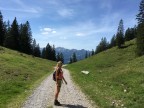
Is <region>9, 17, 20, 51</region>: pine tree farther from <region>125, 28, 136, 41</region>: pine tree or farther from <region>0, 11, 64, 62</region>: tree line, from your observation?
<region>125, 28, 136, 41</region>: pine tree

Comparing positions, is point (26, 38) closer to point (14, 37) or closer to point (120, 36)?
point (14, 37)

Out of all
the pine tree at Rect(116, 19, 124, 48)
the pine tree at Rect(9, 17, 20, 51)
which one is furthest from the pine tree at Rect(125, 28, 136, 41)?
the pine tree at Rect(9, 17, 20, 51)

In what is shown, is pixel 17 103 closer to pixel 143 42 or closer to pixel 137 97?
pixel 137 97

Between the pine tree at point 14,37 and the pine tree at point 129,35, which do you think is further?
the pine tree at point 129,35

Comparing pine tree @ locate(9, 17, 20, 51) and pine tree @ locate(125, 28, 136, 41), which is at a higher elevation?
pine tree @ locate(125, 28, 136, 41)

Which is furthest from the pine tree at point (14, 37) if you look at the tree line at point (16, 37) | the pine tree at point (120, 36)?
the pine tree at point (120, 36)

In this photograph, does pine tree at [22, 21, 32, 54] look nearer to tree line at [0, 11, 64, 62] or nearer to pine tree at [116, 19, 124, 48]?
tree line at [0, 11, 64, 62]

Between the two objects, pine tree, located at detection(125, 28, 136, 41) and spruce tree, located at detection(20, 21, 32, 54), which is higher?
pine tree, located at detection(125, 28, 136, 41)

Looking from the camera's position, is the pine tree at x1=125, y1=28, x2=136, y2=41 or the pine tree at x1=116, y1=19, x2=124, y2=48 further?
the pine tree at x1=125, y1=28, x2=136, y2=41

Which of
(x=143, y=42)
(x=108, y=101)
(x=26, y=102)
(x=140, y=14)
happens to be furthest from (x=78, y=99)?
(x=140, y=14)

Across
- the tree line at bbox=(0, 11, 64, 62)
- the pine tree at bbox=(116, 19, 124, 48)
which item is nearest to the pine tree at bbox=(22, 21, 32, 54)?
the tree line at bbox=(0, 11, 64, 62)

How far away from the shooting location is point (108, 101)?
19031 millimetres

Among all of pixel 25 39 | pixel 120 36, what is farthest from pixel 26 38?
pixel 120 36

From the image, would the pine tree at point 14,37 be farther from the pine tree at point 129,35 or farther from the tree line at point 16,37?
the pine tree at point 129,35
